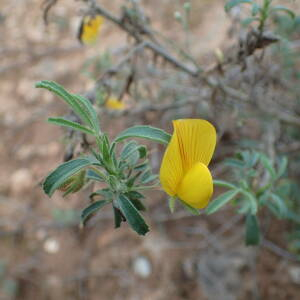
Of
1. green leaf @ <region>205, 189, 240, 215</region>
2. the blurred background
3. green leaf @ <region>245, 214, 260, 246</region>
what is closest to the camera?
green leaf @ <region>205, 189, 240, 215</region>

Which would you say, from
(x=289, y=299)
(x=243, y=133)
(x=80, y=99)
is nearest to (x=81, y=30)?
(x=80, y=99)

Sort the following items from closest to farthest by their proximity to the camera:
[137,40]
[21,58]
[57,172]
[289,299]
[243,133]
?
[57,172] < [137,40] < [289,299] < [243,133] < [21,58]

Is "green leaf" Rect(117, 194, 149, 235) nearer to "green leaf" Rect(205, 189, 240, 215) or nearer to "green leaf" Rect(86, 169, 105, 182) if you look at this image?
"green leaf" Rect(86, 169, 105, 182)

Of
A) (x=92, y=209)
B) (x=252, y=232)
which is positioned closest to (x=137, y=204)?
(x=92, y=209)

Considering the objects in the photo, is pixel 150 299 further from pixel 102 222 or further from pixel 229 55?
pixel 229 55

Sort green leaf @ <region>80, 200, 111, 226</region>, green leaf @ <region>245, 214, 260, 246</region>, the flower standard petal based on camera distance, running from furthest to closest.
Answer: green leaf @ <region>245, 214, 260, 246</region>
green leaf @ <region>80, 200, 111, 226</region>
the flower standard petal

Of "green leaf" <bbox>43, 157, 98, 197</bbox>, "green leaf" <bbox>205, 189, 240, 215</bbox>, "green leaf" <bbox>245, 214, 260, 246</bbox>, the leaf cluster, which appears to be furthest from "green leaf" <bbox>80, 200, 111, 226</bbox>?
"green leaf" <bbox>245, 214, 260, 246</bbox>
